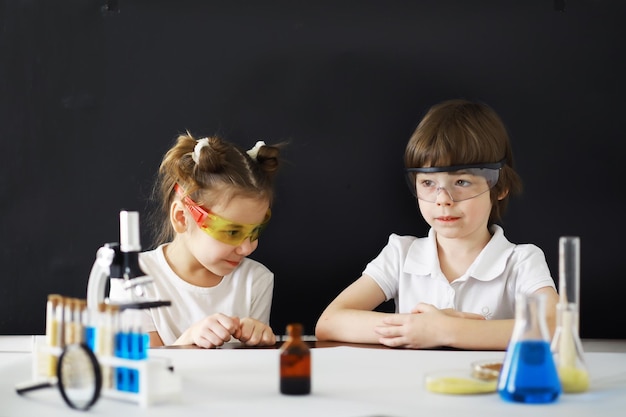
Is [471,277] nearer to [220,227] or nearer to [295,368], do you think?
[220,227]

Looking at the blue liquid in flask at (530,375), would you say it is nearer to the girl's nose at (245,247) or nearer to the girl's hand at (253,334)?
the girl's hand at (253,334)

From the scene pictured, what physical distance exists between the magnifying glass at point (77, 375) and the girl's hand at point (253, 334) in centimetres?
73

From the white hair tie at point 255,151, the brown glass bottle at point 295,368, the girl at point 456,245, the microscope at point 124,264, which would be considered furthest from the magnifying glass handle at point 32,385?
the white hair tie at point 255,151

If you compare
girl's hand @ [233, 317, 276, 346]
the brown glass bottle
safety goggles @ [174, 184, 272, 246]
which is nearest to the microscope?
the brown glass bottle

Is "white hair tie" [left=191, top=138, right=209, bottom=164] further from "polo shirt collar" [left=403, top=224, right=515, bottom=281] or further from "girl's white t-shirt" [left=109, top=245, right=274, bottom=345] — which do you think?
"polo shirt collar" [left=403, top=224, right=515, bottom=281]

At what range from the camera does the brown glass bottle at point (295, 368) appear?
1304 millimetres

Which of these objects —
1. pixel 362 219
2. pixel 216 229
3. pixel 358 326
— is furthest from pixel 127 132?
pixel 358 326

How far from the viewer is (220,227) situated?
225cm

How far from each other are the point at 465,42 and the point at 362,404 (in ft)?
5.06

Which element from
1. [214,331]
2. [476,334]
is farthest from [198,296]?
[476,334]

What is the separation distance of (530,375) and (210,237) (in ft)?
4.05

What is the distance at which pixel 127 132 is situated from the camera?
2.58 m

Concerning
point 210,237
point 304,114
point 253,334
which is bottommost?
point 253,334

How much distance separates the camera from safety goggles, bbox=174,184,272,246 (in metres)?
2.25
